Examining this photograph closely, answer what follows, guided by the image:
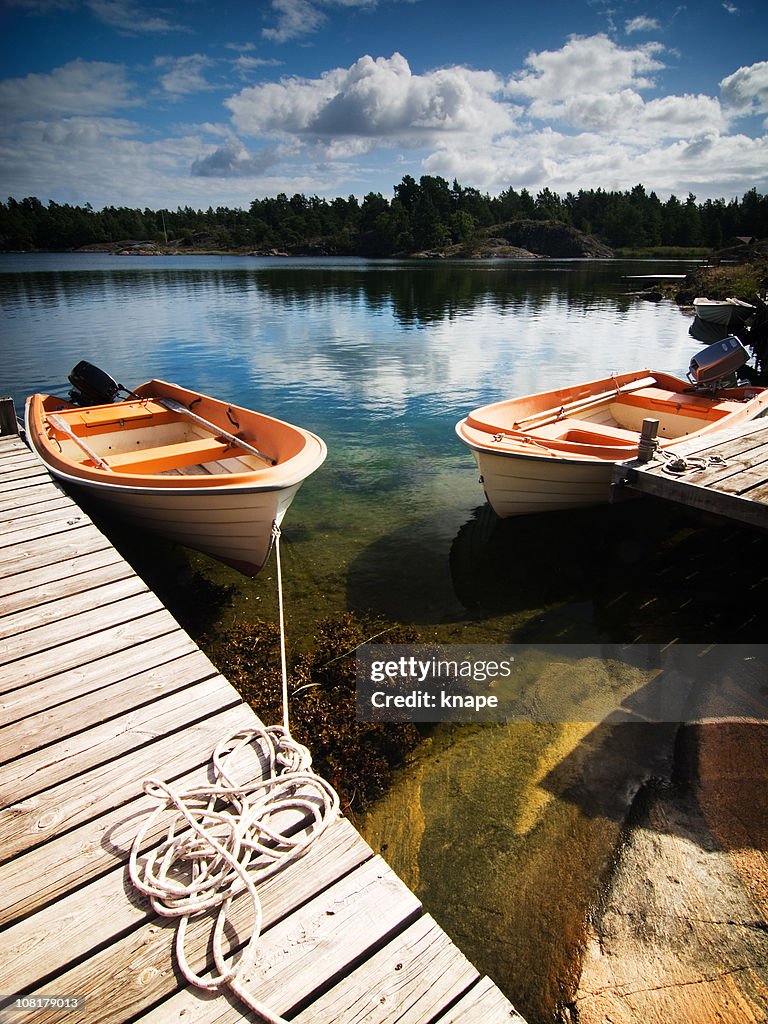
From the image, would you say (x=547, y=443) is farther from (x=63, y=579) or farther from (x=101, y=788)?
(x=101, y=788)

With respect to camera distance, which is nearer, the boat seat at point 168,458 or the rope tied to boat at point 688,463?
the rope tied to boat at point 688,463

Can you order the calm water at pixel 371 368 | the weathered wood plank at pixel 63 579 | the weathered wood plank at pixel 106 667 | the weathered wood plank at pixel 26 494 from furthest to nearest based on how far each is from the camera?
the calm water at pixel 371 368 → the weathered wood plank at pixel 26 494 → the weathered wood plank at pixel 63 579 → the weathered wood plank at pixel 106 667

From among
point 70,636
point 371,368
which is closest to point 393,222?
point 371,368

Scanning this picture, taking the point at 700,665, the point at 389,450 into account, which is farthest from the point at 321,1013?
the point at 389,450

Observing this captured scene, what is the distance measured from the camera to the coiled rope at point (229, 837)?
194 centimetres

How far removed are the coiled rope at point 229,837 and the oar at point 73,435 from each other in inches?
180

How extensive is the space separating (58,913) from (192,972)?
23.3 inches

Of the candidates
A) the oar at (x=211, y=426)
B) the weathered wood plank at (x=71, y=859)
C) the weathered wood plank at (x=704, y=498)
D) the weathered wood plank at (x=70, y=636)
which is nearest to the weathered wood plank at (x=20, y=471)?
the oar at (x=211, y=426)

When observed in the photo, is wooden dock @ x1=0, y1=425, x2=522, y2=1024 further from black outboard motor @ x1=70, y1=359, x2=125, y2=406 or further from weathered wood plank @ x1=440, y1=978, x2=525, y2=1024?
black outboard motor @ x1=70, y1=359, x2=125, y2=406

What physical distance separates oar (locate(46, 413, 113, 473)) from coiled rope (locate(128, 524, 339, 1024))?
458 centimetres

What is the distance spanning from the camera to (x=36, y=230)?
12438cm

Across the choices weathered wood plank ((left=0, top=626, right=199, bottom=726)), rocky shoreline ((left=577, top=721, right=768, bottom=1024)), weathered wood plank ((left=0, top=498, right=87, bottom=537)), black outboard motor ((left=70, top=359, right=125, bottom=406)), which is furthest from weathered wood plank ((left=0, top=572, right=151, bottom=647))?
black outboard motor ((left=70, top=359, right=125, bottom=406))

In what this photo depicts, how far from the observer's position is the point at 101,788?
2521 millimetres

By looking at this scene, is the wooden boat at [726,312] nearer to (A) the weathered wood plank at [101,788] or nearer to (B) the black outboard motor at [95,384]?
(B) the black outboard motor at [95,384]
